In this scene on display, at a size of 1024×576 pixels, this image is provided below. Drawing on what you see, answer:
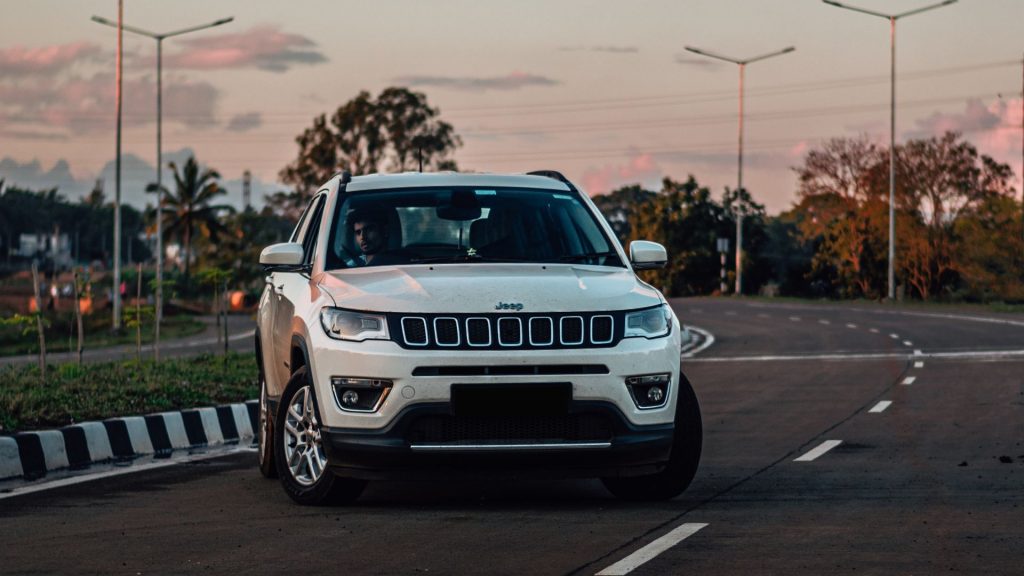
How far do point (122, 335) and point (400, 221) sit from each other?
54064mm

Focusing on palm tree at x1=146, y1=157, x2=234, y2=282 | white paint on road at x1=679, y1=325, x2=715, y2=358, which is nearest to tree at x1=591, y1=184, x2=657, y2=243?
palm tree at x1=146, y1=157, x2=234, y2=282

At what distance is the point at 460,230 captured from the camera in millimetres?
10039

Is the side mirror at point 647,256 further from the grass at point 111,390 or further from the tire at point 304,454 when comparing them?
the grass at point 111,390

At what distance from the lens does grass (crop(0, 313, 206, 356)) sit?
54438mm

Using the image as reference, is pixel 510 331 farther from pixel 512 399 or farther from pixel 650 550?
pixel 650 550

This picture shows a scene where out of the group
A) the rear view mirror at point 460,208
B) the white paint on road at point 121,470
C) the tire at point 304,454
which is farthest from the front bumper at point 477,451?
the white paint on road at point 121,470

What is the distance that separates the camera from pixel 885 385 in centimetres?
2112

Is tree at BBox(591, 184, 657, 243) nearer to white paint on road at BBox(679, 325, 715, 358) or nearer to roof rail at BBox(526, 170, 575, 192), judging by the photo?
white paint on road at BBox(679, 325, 715, 358)

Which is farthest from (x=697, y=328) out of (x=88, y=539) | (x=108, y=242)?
(x=108, y=242)

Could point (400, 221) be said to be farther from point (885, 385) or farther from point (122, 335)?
point (122, 335)

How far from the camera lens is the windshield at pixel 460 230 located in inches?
390

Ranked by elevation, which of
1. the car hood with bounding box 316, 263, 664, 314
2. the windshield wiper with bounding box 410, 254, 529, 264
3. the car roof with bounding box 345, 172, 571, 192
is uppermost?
the car roof with bounding box 345, 172, 571, 192

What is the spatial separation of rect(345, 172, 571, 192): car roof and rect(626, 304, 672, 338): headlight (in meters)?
1.60

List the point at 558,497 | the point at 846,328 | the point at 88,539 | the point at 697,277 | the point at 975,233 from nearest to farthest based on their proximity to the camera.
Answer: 1. the point at 88,539
2. the point at 558,497
3. the point at 846,328
4. the point at 975,233
5. the point at 697,277
